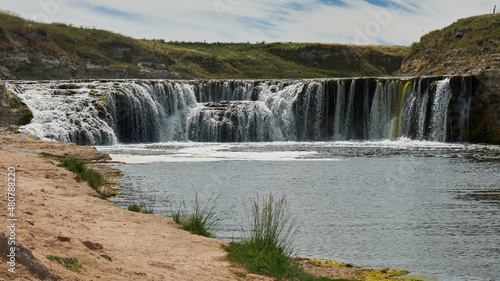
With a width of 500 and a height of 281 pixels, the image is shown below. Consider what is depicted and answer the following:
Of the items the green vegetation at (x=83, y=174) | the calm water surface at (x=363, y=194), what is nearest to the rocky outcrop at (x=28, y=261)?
the calm water surface at (x=363, y=194)

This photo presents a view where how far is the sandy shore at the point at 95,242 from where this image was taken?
6676 mm

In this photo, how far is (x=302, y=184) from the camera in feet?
62.0

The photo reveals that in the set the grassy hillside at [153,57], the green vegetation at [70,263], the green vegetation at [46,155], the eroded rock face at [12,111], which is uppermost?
the grassy hillside at [153,57]

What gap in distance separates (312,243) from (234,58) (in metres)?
65.8

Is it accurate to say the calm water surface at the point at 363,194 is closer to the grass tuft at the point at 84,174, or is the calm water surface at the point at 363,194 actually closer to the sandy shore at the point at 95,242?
the grass tuft at the point at 84,174

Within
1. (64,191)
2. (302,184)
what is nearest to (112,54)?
(302,184)

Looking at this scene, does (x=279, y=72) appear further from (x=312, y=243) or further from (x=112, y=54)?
(x=312, y=243)

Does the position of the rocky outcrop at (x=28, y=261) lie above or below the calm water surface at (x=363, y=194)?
above

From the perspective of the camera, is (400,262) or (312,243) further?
(312,243)

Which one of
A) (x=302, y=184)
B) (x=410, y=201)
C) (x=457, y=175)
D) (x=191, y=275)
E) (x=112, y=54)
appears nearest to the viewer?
(x=191, y=275)

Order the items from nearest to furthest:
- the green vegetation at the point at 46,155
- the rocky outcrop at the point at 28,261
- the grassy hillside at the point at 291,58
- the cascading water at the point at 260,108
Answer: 1. the rocky outcrop at the point at 28,261
2. the green vegetation at the point at 46,155
3. the cascading water at the point at 260,108
4. the grassy hillside at the point at 291,58

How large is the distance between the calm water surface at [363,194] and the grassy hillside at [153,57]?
984 inches

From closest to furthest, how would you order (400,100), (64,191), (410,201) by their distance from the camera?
(64,191) → (410,201) → (400,100)

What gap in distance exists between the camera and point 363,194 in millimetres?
17203
